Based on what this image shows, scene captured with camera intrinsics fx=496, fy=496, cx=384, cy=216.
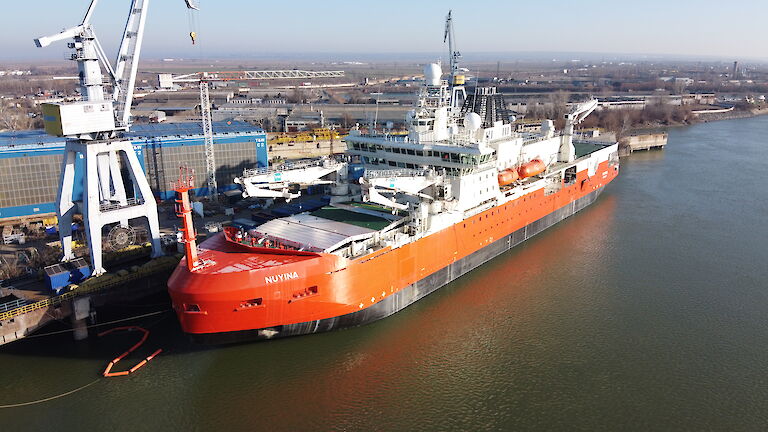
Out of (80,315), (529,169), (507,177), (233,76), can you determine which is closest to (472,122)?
(507,177)

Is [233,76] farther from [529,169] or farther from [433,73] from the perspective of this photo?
[529,169]

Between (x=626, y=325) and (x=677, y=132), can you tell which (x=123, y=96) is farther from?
(x=677, y=132)

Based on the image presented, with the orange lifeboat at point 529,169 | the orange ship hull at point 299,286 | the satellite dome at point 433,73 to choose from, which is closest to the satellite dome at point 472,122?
the satellite dome at point 433,73

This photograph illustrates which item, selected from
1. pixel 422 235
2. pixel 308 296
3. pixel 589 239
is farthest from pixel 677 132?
pixel 308 296

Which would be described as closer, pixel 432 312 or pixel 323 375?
Result: pixel 323 375

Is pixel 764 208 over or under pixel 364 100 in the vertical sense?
under

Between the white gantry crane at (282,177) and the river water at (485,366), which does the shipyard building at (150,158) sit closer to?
the white gantry crane at (282,177)
